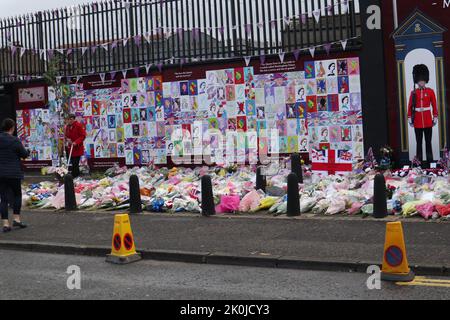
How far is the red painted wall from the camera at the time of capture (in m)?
14.0

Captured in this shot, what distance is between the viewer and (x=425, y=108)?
14312 mm

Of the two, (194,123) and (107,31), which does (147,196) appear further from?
(107,31)

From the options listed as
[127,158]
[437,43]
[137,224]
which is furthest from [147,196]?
[437,43]

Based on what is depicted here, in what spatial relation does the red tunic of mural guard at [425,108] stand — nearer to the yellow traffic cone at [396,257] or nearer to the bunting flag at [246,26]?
the bunting flag at [246,26]

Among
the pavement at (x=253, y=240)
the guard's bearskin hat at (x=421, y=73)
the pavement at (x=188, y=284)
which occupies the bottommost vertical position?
the pavement at (x=188, y=284)

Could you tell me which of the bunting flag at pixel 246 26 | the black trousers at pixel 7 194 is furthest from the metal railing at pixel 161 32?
the black trousers at pixel 7 194

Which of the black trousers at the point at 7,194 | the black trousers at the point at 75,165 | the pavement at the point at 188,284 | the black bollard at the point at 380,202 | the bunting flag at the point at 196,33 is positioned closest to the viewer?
the pavement at the point at 188,284

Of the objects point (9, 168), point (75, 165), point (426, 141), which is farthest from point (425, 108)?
point (9, 168)

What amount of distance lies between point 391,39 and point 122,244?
898 centimetres

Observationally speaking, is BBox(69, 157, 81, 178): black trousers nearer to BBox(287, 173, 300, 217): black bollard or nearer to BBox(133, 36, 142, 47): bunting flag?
BBox(133, 36, 142, 47): bunting flag

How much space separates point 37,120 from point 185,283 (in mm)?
14562

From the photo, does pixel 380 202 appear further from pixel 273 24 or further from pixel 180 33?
pixel 180 33

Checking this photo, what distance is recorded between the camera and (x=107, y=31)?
18781mm

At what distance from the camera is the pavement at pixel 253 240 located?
7.81 meters
